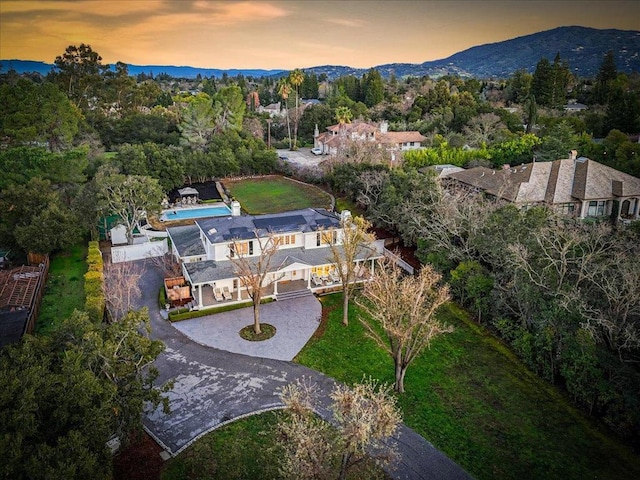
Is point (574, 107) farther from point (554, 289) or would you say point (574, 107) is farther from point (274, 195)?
point (554, 289)

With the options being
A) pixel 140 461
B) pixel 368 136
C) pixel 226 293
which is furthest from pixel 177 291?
pixel 368 136

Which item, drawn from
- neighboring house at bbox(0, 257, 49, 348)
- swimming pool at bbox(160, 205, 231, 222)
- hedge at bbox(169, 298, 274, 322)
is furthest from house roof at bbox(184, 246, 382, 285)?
swimming pool at bbox(160, 205, 231, 222)

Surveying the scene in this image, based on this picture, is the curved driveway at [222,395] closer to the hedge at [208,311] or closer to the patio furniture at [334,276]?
the hedge at [208,311]

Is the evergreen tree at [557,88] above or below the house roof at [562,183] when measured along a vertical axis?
above

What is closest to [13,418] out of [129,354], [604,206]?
[129,354]

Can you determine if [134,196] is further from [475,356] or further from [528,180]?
[528,180]

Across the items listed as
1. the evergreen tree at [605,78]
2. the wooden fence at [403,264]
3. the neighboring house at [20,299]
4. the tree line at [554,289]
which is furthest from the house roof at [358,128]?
the neighboring house at [20,299]
